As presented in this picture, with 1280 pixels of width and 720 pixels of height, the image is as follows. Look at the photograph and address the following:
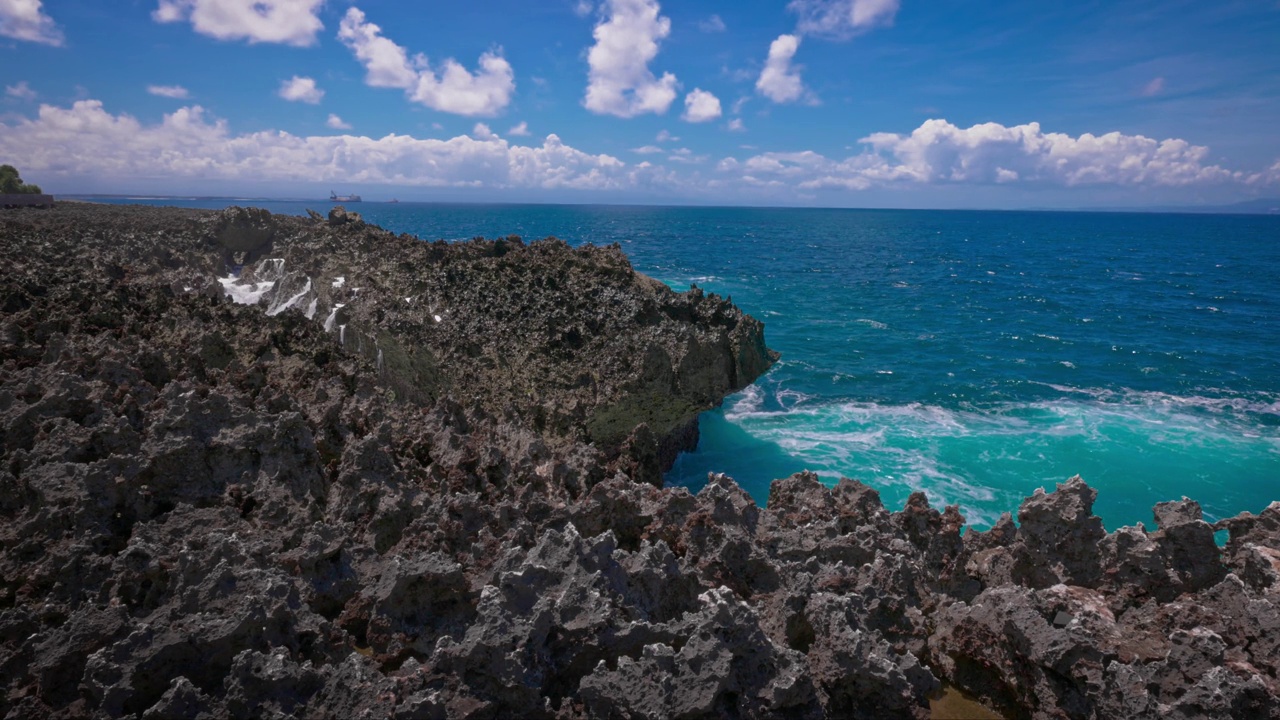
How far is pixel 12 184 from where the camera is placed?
70250 millimetres

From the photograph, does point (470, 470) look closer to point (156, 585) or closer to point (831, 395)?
point (156, 585)

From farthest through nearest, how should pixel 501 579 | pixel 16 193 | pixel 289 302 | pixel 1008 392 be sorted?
pixel 16 193 → pixel 1008 392 → pixel 289 302 → pixel 501 579

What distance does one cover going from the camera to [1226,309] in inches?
2280

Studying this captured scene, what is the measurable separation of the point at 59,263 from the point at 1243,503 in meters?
49.7

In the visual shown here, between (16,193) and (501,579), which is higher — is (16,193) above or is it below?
above

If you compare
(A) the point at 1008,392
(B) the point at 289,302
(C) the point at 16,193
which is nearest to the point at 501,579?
(B) the point at 289,302

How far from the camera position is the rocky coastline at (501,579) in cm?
642

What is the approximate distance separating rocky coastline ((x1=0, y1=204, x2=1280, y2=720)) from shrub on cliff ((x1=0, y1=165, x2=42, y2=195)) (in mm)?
76429

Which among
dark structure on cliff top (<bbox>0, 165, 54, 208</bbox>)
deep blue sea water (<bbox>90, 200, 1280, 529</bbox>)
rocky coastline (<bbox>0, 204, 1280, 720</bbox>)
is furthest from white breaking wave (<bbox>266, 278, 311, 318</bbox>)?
dark structure on cliff top (<bbox>0, 165, 54, 208</bbox>)

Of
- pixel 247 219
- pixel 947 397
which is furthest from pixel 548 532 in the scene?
pixel 247 219

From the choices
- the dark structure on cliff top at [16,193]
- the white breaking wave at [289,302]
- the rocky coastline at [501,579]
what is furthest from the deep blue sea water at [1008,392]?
the dark structure on cliff top at [16,193]

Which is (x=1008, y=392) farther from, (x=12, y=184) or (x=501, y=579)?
(x=12, y=184)

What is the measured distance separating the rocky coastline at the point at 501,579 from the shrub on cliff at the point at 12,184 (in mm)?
76429

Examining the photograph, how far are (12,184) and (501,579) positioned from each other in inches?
3750
